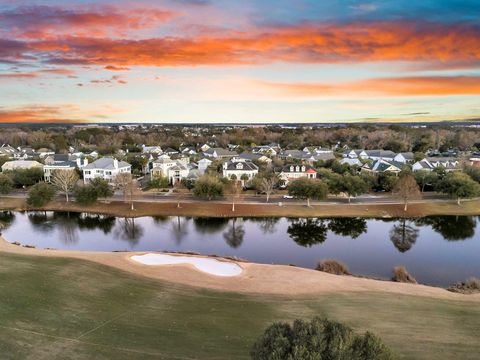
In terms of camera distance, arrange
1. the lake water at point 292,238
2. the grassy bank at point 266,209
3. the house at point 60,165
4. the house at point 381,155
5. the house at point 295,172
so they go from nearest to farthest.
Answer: the lake water at point 292,238
the grassy bank at point 266,209
the house at point 295,172
the house at point 60,165
the house at point 381,155

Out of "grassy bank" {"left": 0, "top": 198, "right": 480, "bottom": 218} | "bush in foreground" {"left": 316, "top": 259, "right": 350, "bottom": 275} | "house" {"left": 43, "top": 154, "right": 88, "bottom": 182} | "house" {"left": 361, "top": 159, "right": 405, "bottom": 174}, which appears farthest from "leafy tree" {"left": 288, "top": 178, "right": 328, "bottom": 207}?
"house" {"left": 43, "top": 154, "right": 88, "bottom": 182}

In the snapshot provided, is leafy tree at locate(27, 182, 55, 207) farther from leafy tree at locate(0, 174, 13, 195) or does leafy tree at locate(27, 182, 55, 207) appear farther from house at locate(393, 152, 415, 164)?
house at locate(393, 152, 415, 164)

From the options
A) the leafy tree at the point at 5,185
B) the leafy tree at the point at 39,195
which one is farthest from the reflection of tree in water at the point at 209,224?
the leafy tree at the point at 5,185

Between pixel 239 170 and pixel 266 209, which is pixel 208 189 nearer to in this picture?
pixel 266 209

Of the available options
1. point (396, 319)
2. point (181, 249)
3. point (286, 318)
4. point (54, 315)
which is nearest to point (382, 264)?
point (396, 319)

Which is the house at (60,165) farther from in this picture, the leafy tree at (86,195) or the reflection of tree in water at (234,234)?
the reflection of tree in water at (234,234)

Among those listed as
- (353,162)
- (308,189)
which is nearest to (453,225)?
(308,189)
